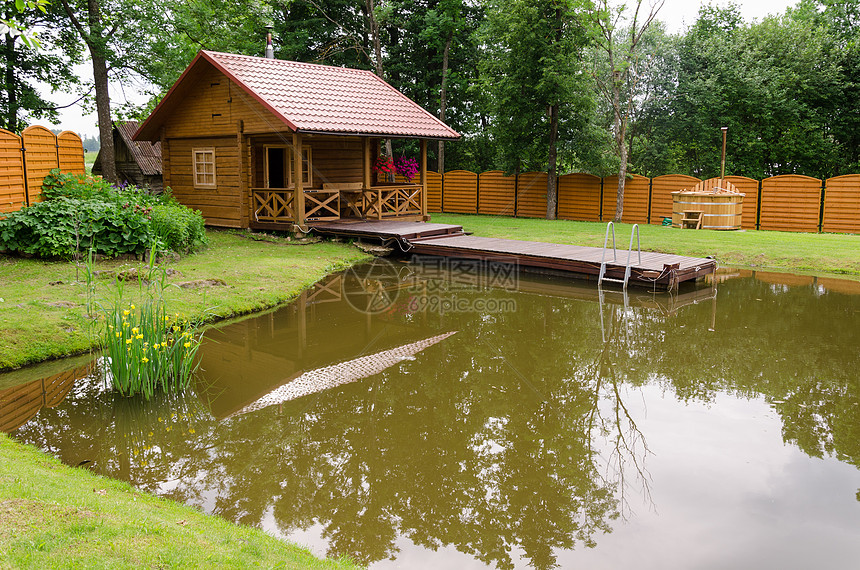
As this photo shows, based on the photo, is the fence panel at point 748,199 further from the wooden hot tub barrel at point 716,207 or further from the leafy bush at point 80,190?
the leafy bush at point 80,190

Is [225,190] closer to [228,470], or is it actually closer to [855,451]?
[228,470]

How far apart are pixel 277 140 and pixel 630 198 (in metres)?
12.0

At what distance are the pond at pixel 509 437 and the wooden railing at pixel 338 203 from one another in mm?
7677

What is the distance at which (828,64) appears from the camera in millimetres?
24719

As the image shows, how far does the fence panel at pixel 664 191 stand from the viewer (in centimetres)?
2166

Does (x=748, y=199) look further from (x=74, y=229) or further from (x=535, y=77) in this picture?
(x=74, y=229)

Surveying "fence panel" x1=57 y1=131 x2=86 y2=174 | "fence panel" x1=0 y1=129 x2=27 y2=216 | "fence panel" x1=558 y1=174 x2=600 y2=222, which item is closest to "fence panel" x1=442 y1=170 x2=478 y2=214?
"fence panel" x1=558 y1=174 x2=600 y2=222

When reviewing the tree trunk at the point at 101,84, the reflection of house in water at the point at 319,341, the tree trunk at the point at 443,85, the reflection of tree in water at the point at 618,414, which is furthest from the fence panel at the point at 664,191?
the tree trunk at the point at 101,84

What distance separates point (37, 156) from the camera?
13109 mm

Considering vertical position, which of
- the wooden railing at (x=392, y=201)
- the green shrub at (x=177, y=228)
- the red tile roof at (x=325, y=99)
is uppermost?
the red tile roof at (x=325, y=99)

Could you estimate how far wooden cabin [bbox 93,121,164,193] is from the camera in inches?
1046

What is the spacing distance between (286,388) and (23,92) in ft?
67.0

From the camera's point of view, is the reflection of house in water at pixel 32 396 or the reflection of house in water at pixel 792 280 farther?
the reflection of house in water at pixel 792 280

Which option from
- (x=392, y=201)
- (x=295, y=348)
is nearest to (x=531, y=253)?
(x=392, y=201)
